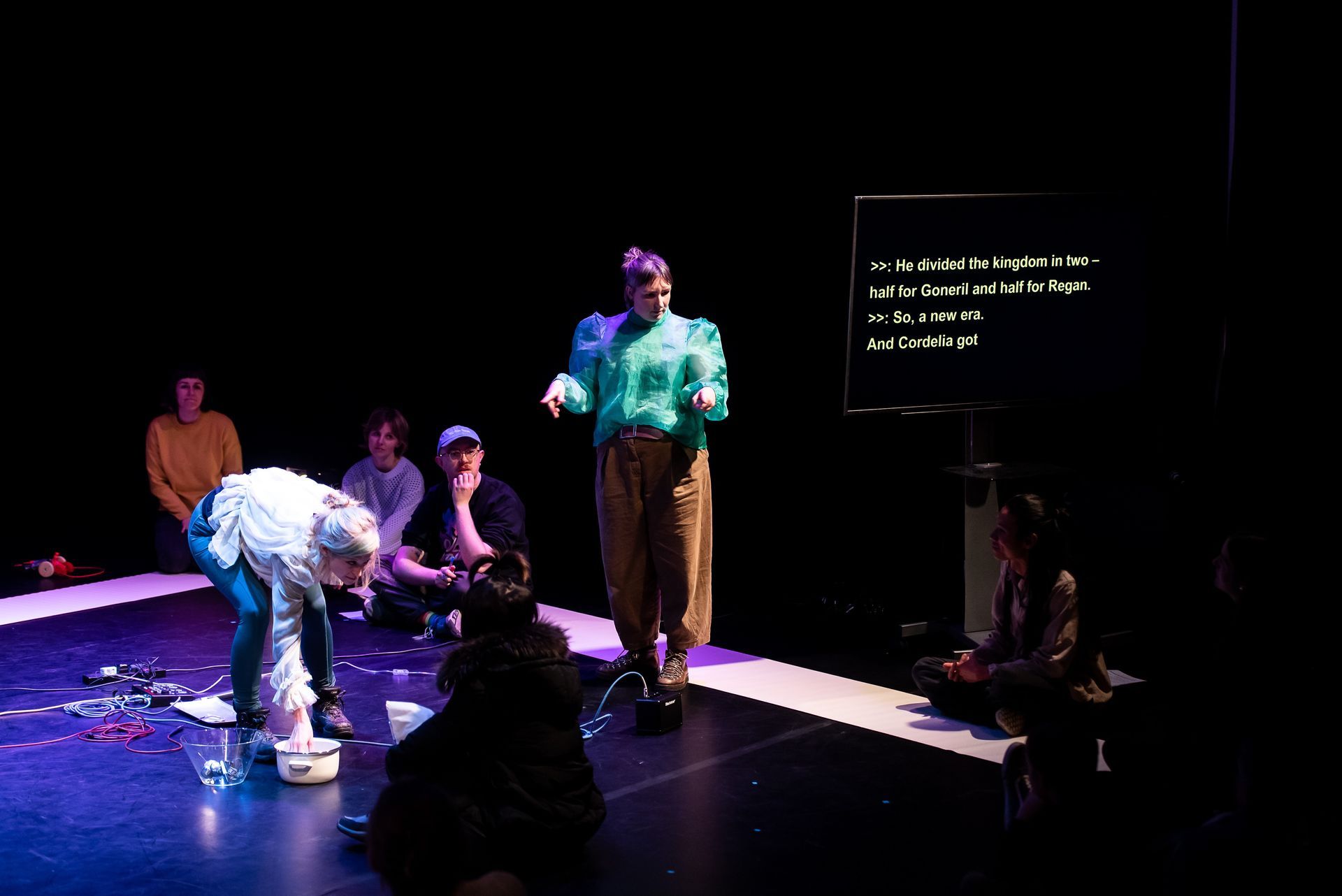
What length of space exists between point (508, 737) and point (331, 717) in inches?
44.5

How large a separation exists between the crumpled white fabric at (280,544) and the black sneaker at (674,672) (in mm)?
1159

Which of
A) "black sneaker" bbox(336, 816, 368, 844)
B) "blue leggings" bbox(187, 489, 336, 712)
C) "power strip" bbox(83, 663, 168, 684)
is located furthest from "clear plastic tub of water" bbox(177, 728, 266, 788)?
"power strip" bbox(83, 663, 168, 684)

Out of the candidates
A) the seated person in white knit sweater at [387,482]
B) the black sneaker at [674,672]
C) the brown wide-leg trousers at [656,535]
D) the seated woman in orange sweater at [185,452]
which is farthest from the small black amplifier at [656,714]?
the seated woman in orange sweater at [185,452]

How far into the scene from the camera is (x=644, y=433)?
442 cm

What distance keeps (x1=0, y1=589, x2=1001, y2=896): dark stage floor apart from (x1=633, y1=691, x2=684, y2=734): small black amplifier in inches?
1.5

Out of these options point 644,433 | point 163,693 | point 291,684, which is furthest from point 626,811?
point 163,693

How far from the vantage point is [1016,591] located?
13.2 feet

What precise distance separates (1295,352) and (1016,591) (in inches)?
54.2

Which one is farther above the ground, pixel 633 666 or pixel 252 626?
pixel 252 626

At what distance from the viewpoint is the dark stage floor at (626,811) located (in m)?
3.05

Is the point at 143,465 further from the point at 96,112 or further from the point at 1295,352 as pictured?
the point at 1295,352

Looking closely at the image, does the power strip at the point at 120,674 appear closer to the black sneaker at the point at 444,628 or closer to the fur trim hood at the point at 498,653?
the black sneaker at the point at 444,628

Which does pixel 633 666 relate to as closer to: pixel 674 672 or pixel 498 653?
pixel 674 672

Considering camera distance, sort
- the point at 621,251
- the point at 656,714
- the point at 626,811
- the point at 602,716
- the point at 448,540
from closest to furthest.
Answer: the point at 626,811, the point at 656,714, the point at 602,716, the point at 448,540, the point at 621,251
